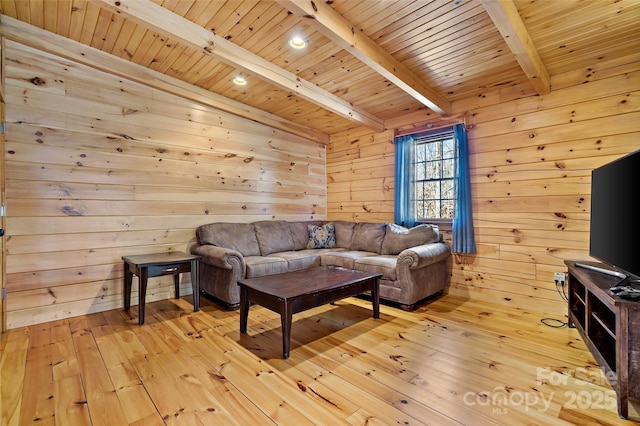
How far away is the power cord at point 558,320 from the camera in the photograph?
8.96 feet

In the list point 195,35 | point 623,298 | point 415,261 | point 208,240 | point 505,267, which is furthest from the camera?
point 208,240

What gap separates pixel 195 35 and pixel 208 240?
84.7 inches

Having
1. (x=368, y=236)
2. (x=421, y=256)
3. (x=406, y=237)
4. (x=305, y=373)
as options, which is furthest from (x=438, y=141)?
(x=305, y=373)

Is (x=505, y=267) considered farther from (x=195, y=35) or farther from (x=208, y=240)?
(x=195, y=35)

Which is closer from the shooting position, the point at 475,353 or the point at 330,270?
the point at 475,353

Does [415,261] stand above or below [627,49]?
below

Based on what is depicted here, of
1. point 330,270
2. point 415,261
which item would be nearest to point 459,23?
point 415,261

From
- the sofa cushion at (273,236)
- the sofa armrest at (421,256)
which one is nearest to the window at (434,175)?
the sofa armrest at (421,256)

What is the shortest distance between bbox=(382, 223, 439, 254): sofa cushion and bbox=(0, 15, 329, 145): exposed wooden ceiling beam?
7.70ft

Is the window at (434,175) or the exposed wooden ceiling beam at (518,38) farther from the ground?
the exposed wooden ceiling beam at (518,38)

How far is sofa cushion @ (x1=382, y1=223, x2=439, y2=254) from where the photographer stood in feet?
11.9

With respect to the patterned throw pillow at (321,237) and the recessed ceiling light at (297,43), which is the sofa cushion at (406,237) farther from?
the recessed ceiling light at (297,43)

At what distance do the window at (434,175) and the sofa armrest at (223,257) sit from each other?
2431 mm

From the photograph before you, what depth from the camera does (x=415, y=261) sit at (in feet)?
9.95
